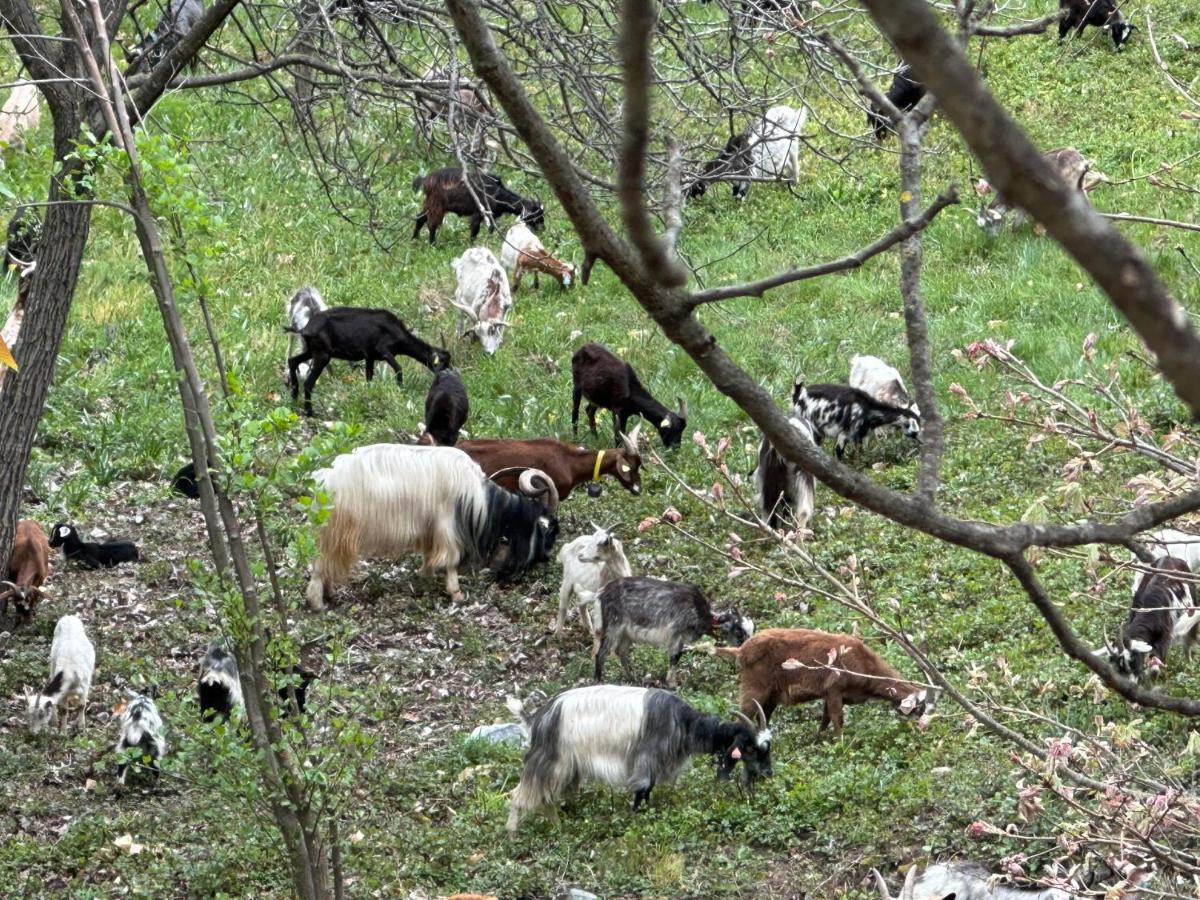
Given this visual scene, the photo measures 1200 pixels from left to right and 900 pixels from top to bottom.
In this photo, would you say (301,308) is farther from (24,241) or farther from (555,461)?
(555,461)

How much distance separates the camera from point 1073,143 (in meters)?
19.5

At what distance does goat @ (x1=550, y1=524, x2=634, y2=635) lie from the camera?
34.3 feet

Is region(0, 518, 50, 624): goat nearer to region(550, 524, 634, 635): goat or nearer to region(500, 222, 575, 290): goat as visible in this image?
region(550, 524, 634, 635): goat

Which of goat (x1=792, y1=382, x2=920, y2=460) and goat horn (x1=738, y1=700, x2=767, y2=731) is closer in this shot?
goat horn (x1=738, y1=700, x2=767, y2=731)

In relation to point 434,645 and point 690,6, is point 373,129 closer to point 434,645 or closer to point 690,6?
point 690,6

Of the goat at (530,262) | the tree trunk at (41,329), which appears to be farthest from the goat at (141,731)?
the goat at (530,262)

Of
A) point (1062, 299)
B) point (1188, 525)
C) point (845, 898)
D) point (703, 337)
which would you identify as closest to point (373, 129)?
point (1062, 299)

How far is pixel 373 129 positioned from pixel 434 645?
918 cm

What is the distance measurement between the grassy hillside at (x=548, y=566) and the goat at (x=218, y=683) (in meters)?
0.46

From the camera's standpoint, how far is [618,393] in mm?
13195

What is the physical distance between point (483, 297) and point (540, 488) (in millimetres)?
4157

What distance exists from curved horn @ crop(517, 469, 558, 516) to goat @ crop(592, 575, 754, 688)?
2102mm

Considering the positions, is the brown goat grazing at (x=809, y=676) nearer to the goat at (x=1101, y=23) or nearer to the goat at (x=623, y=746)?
the goat at (x=623, y=746)

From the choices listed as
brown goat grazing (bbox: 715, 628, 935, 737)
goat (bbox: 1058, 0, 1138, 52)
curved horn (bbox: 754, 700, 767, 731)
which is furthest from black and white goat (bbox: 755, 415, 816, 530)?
goat (bbox: 1058, 0, 1138, 52)
